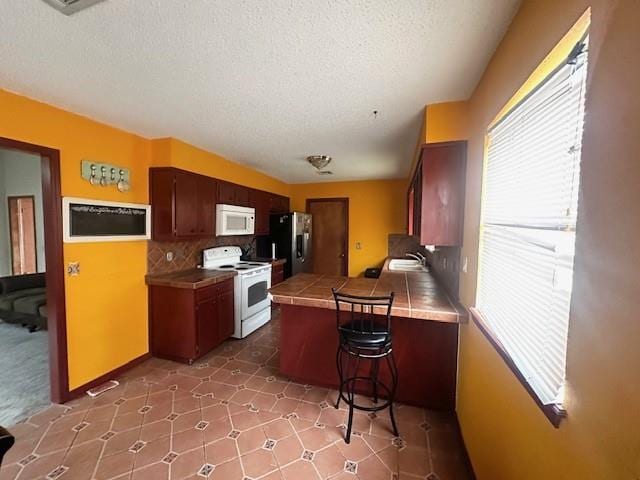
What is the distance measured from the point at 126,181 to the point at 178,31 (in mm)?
1964

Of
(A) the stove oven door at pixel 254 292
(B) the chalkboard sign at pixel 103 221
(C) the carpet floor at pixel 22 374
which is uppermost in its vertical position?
(B) the chalkboard sign at pixel 103 221

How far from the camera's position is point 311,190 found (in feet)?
18.4

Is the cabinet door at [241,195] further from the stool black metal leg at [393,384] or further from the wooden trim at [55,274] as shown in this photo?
the stool black metal leg at [393,384]

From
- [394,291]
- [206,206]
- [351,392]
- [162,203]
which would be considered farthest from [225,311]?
[394,291]

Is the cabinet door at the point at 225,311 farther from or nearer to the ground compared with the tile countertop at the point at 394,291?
nearer to the ground

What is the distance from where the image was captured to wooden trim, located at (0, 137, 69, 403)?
2143 mm

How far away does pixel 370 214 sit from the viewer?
17.2ft

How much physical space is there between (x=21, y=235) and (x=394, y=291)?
671 cm

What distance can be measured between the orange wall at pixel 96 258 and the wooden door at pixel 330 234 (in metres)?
3.30

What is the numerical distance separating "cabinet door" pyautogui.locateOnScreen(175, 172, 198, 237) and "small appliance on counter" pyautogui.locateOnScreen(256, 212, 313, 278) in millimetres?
1830

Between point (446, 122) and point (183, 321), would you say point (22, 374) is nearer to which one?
point (183, 321)

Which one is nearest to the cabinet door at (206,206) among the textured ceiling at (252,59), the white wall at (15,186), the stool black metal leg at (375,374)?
the textured ceiling at (252,59)

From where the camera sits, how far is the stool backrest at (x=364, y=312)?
1817mm

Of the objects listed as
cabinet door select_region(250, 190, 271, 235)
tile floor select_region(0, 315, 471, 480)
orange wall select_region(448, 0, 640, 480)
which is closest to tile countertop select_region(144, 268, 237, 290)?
tile floor select_region(0, 315, 471, 480)
